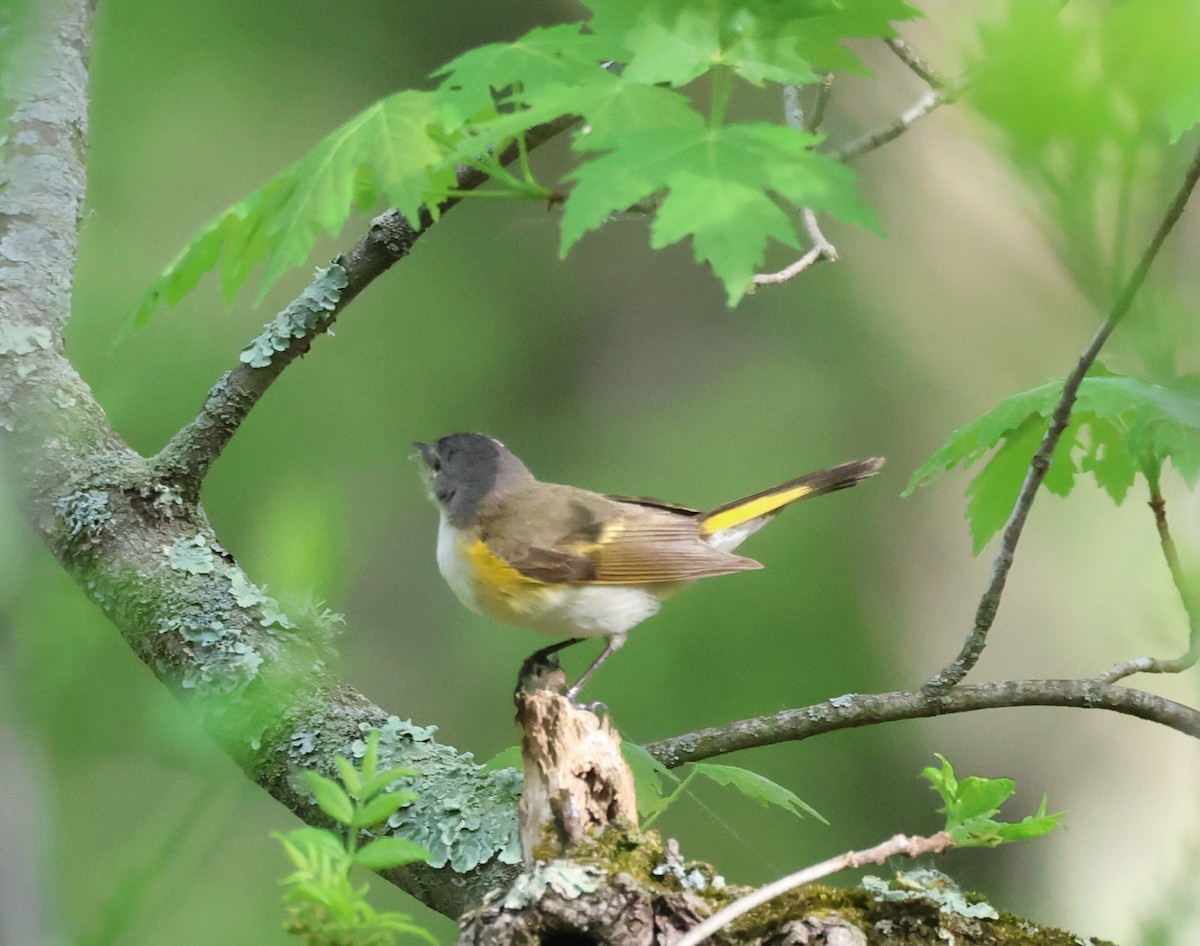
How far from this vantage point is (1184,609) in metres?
1.35

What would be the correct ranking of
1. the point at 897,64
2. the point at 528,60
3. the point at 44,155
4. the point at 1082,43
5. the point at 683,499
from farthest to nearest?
1. the point at 683,499
2. the point at 897,64
3. the point at 44,155
4. the point at 528,60
5. the point at 1082,43

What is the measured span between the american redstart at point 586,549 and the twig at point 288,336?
0.62m

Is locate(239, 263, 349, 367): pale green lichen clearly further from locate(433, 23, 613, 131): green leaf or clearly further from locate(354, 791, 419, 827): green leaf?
locate(354, 791, 419, 827): green leaf

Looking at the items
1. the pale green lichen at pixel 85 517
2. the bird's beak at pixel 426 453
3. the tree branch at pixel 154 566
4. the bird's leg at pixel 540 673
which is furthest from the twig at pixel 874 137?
the bird's beak at pixel 426 453

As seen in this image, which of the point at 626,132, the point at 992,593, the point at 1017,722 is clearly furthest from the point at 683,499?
the point at 626,132

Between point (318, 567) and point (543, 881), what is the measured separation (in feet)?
1.53

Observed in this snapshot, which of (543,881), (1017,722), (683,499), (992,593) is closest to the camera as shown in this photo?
(543,881)

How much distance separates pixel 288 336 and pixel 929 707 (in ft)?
3.67

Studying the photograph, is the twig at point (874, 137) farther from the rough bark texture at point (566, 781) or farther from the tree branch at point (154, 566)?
the tree branch at point (154, 566)

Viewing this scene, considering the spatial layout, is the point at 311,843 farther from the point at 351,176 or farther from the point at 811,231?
the point at 811,231

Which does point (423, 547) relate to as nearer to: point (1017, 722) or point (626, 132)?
point (1017, 722)

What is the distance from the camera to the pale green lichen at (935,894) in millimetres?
1081

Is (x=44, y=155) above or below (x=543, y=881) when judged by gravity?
above

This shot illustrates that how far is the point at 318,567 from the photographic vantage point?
59cm
